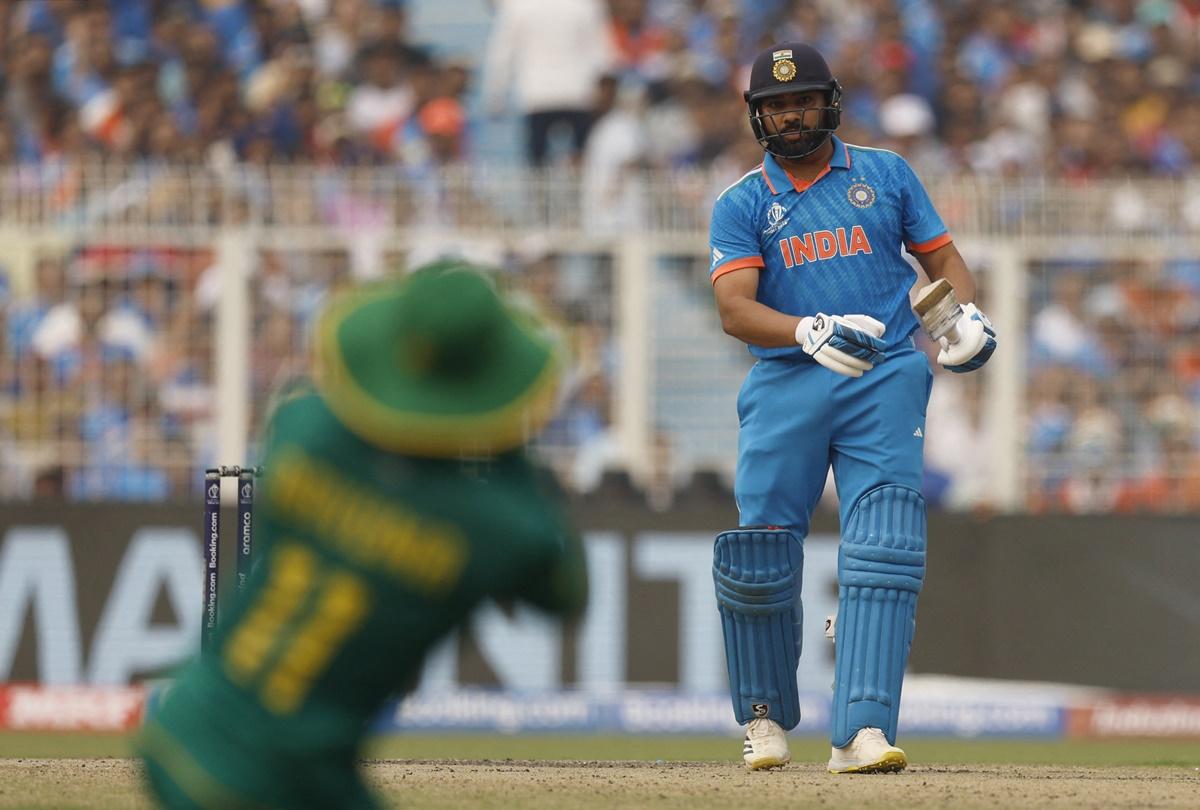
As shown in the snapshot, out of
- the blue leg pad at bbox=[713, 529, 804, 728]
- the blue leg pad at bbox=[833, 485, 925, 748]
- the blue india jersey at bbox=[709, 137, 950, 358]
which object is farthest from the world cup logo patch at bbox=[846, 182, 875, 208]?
the blue leg pad at bbox=[713, 529, 804, 728]

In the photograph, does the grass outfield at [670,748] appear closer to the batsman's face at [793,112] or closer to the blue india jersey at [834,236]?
the blue india jersey at [834,236]

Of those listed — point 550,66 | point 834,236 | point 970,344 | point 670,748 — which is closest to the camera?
point 970,344

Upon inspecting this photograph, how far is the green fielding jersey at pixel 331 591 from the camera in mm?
3352

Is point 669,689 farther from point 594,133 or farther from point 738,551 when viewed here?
point 738,551

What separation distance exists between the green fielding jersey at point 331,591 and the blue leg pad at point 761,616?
138 inches

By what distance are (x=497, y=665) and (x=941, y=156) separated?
5.20 m

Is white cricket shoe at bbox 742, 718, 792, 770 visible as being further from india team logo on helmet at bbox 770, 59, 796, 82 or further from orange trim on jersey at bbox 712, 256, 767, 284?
india team logo on helmet at bbox 770, 59, 796, 82

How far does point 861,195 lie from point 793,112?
1.12ft

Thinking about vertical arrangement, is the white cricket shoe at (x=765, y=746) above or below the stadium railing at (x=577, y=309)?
below

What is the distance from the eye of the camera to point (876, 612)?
6723 millimetres

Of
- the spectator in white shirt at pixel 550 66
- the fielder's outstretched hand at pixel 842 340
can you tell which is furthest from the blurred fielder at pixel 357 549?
the spectator in white shirt at pixel 550 66

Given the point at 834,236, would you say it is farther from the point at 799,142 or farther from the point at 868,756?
the point at 868,756

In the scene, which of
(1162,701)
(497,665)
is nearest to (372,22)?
(497,665)

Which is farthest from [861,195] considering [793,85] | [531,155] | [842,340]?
[531,155]
